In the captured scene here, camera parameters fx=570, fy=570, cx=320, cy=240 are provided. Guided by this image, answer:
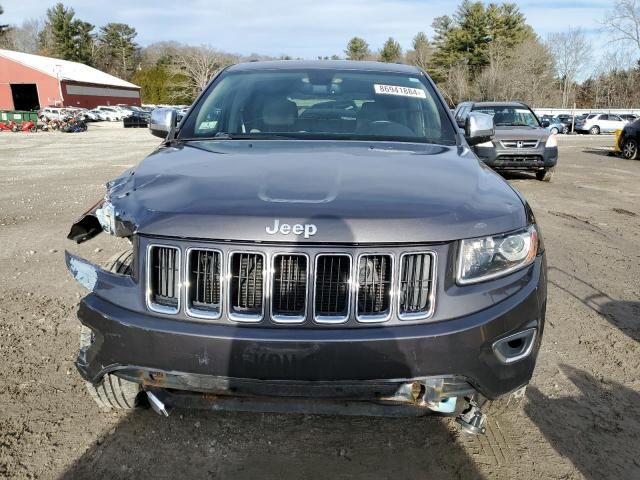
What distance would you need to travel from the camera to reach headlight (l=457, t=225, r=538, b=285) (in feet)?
7.14

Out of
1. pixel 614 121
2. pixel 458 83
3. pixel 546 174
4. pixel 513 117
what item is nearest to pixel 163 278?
pixel 546 174

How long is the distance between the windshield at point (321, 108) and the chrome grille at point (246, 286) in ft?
4.42

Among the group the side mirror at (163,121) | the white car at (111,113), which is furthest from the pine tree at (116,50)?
the side mirror at (163,121)

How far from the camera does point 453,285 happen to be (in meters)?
2.15

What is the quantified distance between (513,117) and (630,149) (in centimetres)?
765

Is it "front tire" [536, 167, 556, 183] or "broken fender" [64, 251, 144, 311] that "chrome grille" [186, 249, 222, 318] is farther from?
"front tire" [536, 167, 556, 183]

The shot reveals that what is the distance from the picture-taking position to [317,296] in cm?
210

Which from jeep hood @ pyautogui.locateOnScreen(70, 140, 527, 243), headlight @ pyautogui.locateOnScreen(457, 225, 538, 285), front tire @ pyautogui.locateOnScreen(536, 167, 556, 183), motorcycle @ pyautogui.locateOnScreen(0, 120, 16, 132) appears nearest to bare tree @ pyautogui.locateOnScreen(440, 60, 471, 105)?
motorcycle @ pyautogui.locateOnScreen(0, 120, 16, 132)

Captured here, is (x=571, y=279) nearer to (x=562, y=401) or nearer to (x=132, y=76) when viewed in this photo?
(x=562, y=401)

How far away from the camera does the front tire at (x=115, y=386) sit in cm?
234

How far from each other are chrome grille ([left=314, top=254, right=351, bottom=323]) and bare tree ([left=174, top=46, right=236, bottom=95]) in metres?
80.0

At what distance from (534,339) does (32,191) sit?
10.2 m

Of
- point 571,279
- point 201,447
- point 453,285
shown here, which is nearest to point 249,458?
point 201,447

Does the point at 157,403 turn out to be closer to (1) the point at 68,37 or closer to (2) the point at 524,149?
(2) the point at 524,149
